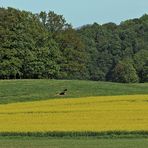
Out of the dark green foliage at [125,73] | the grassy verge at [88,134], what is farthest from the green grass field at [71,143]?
the dark green foliage at [125,73]

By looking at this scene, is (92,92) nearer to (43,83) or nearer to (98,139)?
(43,83)

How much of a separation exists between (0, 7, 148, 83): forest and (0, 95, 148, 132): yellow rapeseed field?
133ft

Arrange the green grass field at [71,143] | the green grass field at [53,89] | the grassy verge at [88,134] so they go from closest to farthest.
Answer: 1. the green grass field at [71,143]
2. the grassy verge at [88,134]
3. the green grass field at [53,89]

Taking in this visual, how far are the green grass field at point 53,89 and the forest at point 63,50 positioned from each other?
22.0 metres

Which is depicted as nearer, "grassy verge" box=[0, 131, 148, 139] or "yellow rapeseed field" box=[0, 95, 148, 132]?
"grassy verge" box=[0, 131, 148, 139]

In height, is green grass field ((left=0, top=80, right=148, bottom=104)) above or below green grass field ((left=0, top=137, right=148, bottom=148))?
above

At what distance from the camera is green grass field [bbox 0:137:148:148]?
1948cm

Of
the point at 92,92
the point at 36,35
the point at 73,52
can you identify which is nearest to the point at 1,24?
the point at 36,35

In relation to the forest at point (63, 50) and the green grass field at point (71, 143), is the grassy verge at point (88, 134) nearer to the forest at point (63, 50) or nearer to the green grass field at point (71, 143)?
the green grass field at point (71, 143)

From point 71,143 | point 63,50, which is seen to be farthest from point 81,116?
point 63,50

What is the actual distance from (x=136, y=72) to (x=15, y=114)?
251 feet

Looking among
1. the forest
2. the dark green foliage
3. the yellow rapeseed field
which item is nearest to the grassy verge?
the yellow rapeseed field

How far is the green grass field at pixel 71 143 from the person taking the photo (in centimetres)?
1948

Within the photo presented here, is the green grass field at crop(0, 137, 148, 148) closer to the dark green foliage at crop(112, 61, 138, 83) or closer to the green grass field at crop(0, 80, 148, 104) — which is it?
the green grass field at crop(0, 80, 148, 104)
